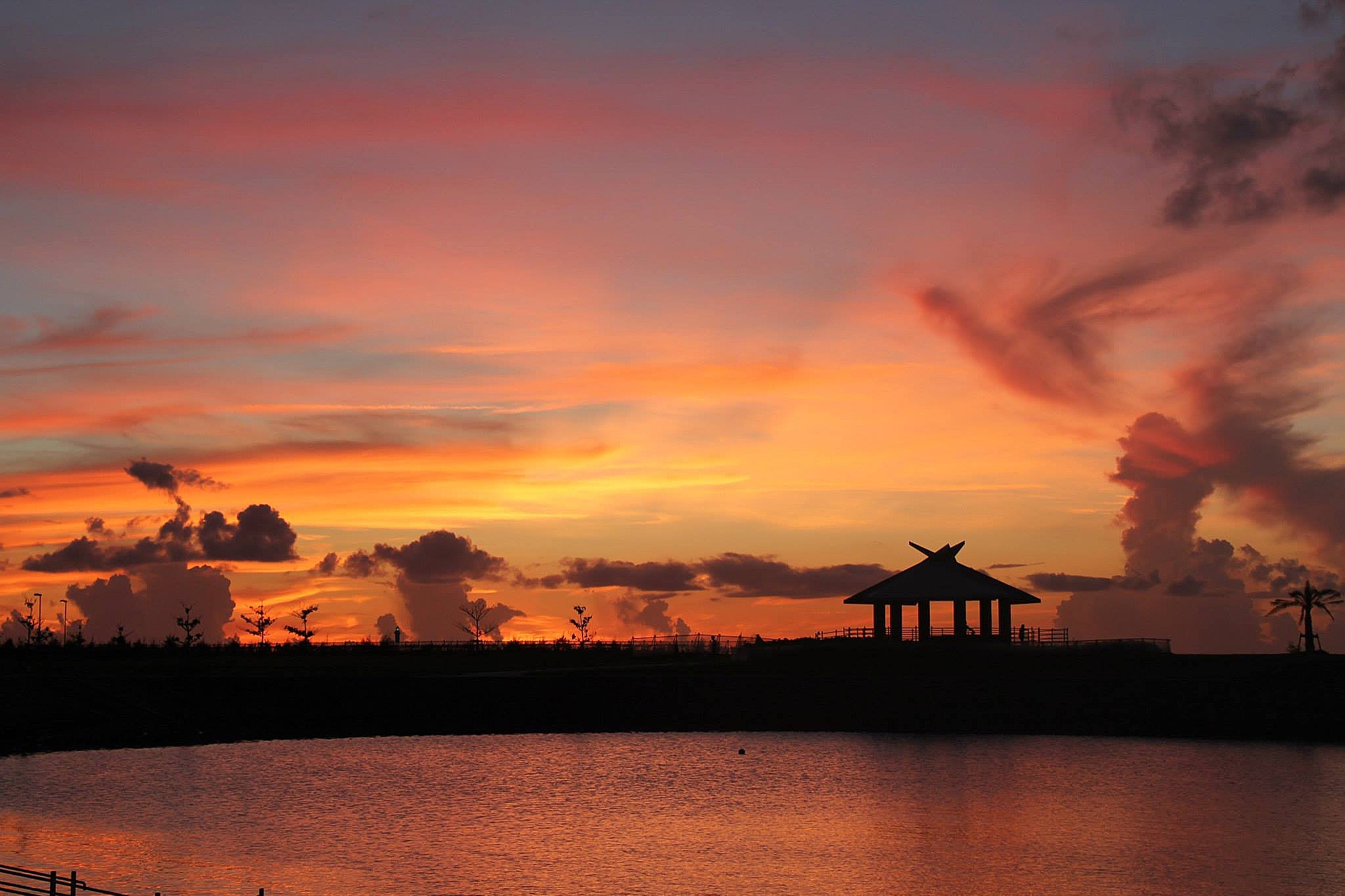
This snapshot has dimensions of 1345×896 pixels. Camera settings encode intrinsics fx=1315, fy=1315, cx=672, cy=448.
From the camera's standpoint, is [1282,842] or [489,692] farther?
[489,692]

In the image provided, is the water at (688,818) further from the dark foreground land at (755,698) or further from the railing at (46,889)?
the railing at (46,889)

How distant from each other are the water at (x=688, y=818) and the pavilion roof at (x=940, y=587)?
Result: 15.2m

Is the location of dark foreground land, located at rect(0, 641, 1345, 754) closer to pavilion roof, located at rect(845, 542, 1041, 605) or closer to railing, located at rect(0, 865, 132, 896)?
pavilion roof, located at rect(845, 542, 1041, 605)

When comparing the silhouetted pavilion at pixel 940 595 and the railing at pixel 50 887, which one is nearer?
the railing at pixel 50 887

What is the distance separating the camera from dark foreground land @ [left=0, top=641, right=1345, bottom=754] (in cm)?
8606

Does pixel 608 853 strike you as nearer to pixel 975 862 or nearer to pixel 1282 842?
pixel 975 862

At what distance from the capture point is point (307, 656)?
127m

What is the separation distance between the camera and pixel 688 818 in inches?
2301

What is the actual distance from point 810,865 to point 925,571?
57.3 metres

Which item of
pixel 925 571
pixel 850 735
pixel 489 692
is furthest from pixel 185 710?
pixel 925 571

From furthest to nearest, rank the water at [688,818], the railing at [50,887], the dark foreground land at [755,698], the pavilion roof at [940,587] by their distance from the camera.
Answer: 1. the pavilion roof at [940,587]
2. the dark foreground land at [755,698]
3. the water at [688,818]
4. the railing at [50,887]

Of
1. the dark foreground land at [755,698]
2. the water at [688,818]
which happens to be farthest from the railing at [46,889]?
the dark foreground land at [755,698]

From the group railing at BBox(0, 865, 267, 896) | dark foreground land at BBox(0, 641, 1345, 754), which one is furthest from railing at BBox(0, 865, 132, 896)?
dark foreground land at BBox(0, 641, 1345, 754)

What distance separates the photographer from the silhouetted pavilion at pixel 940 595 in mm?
99375
